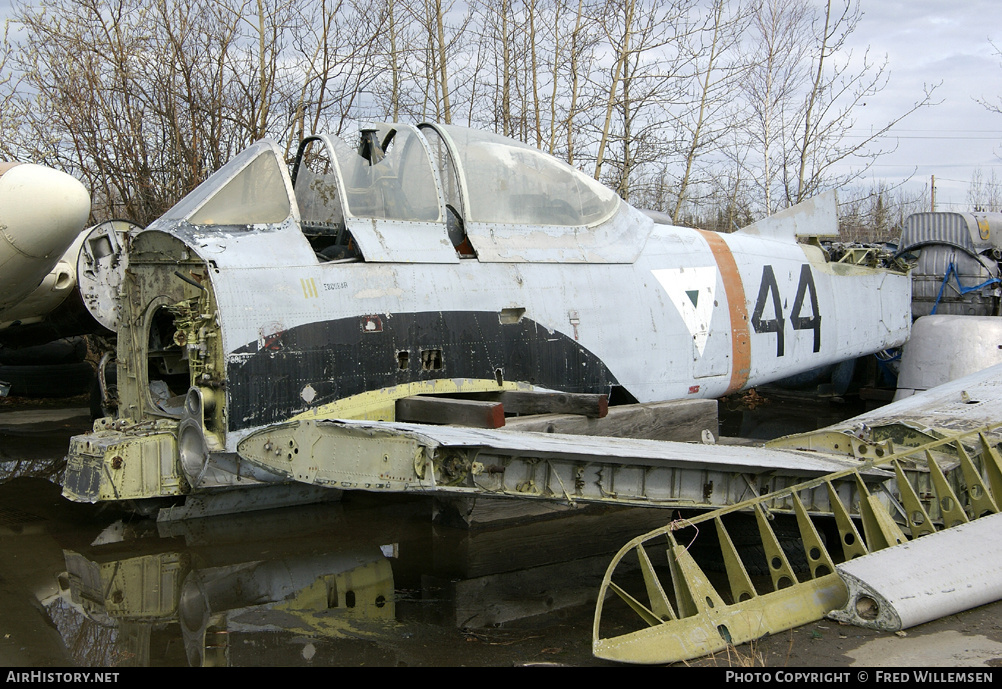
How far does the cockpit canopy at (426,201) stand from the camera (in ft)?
17.4

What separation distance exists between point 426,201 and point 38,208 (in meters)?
4.18

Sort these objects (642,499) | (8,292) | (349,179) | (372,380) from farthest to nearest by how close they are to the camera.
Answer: (8,292) < (349,179) < (372,380) < (642,499)

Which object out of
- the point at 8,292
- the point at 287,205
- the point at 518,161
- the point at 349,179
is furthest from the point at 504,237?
the point at 8,292

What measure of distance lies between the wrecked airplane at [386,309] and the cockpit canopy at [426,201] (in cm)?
2

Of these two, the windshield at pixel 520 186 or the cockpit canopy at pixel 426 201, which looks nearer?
the cockpit canopy at pixel 426 201

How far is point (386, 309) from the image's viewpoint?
5.15 m

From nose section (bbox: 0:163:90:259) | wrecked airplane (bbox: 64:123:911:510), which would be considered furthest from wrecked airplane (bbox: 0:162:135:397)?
wrecked airplane (bbox: 64:123:911:510)

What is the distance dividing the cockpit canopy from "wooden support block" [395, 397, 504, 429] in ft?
3.16

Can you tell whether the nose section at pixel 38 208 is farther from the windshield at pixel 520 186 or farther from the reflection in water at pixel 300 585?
the windshield at pixel 520 186

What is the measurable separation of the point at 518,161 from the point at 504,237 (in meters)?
0.67

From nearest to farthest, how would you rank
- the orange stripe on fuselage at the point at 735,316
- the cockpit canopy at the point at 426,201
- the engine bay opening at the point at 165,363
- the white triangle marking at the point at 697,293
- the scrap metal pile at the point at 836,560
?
the scrap metal pile at the point at 836,560 → the cockpit canopy at the point at 426,201 → the engine bay opening at the point at 165,363 → the white triangle marking at the point at 697,293 → the orange stripe on fuselage at the point at 735,316

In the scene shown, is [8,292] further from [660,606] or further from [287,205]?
[660,606]

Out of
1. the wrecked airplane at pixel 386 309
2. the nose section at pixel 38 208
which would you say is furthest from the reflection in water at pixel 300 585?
the nose section at pixel 38 208

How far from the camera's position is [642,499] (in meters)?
4.32
